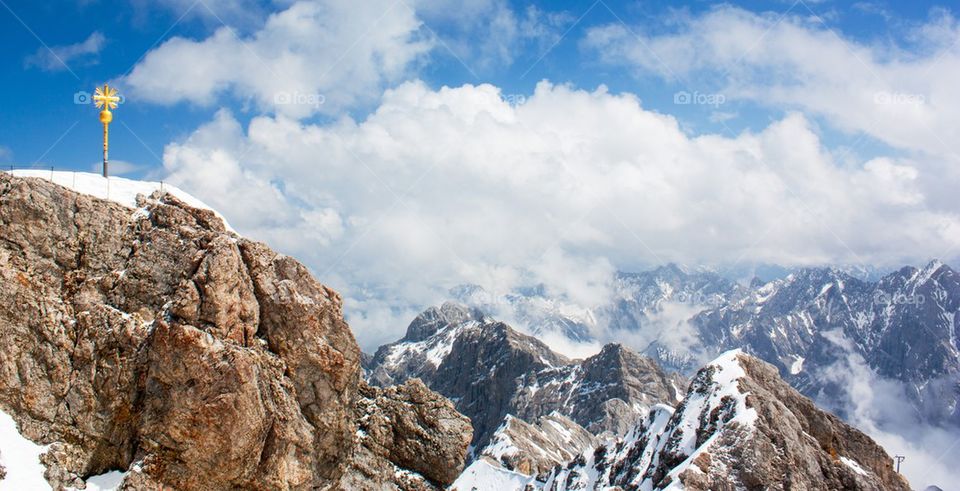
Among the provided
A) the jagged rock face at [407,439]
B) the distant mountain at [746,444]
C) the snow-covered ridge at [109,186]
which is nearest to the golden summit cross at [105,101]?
the snow-covered ridge at [109,186]

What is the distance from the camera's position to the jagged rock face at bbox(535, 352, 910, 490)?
6381cm

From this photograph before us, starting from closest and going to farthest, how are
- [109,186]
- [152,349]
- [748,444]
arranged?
1. [152,349]
2. [109,186]
3. [748,444]

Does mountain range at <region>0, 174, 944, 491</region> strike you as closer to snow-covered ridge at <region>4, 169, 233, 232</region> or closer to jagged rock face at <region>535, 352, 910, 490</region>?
snow-covered ridge at <region>4, 169, 233, 232</region>

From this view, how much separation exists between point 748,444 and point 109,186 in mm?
55731

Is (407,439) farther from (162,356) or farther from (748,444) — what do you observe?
(748,444)

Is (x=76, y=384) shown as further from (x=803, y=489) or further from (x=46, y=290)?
(x=803, y=489)

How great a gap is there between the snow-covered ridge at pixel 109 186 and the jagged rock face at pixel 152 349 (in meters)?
1.38

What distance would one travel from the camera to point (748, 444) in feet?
213

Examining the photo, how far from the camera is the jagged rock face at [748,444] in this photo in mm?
63812

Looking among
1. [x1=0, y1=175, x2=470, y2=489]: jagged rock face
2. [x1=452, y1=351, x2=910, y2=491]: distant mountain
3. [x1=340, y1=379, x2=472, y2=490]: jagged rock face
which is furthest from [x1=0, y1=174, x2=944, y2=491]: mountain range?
[x1=452, y1=351, x2=910, y2=491]: distant mountain

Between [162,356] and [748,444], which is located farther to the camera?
[748,444]

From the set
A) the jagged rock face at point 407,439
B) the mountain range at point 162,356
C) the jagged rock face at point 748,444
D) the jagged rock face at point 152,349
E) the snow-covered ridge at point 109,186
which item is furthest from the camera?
the jagged rock face at point 748,444

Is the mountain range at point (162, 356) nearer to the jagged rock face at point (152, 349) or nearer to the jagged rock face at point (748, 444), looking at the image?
→ the jagged rock face at point (152, 349)

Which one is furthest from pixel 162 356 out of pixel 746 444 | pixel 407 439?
pixel 746 444
